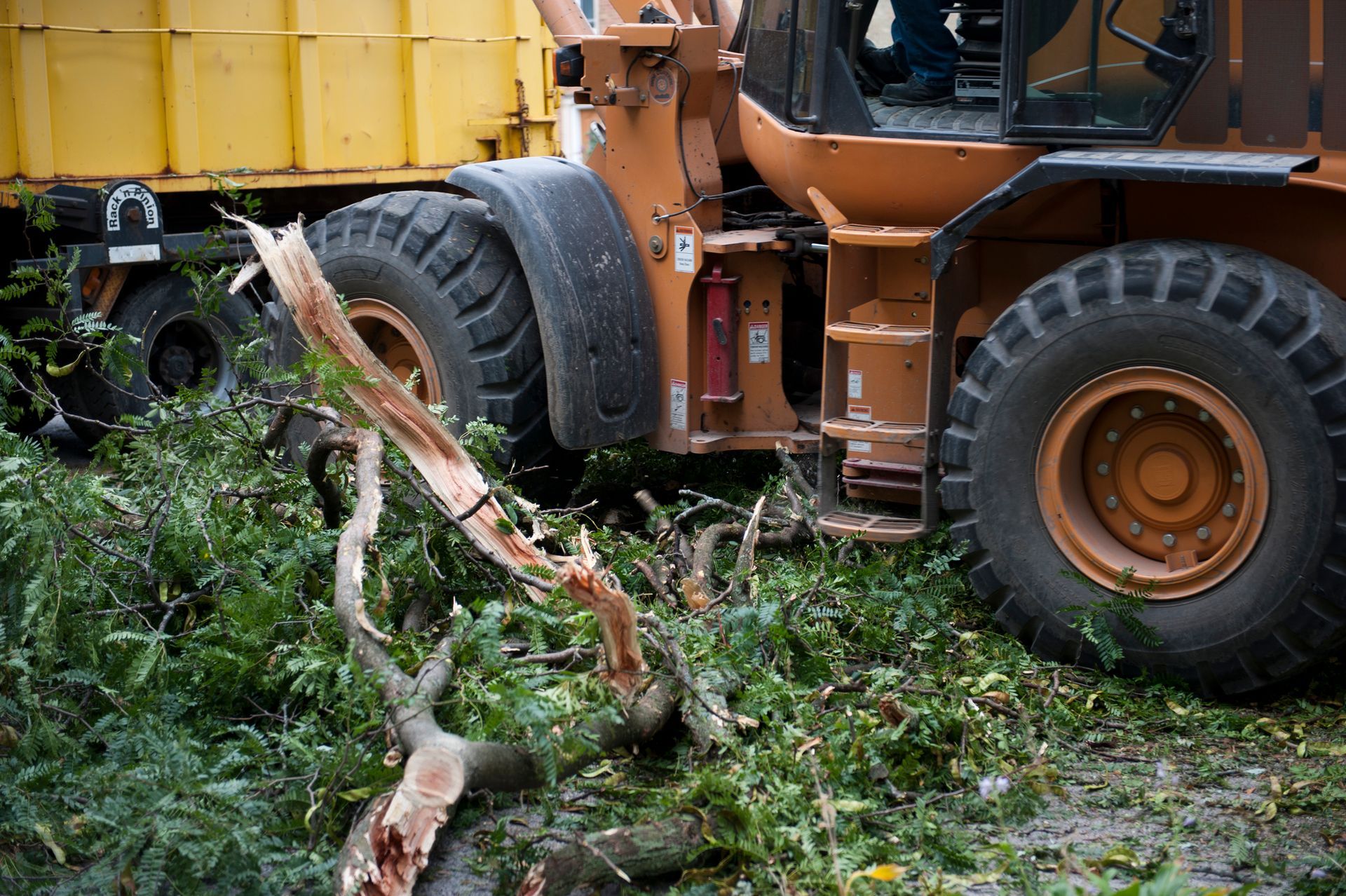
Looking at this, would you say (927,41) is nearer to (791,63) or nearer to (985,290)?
(791,63)

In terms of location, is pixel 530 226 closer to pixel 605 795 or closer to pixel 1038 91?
pixel 1038 91

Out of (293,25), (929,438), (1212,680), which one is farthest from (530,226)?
(293,25)

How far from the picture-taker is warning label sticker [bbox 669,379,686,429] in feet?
18.4

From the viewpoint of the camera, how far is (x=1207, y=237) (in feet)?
14.8

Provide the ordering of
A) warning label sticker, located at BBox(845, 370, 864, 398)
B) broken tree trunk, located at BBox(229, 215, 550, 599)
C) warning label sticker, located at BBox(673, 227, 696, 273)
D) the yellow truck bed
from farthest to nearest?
1. the yellow truck bed
2. warning label sticker, located at BBox(673, 227, 696, 273)
3. warning label sticker, located at BBox(845, 370, 864, 398)
4. broken tree trunk, located at BBox(229, 215, 550, 599)

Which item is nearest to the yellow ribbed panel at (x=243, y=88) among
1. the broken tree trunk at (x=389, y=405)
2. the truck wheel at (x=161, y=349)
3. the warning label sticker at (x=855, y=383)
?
the truck wheel at (x=161, y=349)

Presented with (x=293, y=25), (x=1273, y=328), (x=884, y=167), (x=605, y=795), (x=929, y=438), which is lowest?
(x=605, y=795)

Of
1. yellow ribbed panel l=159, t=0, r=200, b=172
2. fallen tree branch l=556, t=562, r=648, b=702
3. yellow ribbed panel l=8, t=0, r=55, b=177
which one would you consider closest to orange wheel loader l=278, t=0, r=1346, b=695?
fallen tree branch l=556, t=562, r=648, b=702

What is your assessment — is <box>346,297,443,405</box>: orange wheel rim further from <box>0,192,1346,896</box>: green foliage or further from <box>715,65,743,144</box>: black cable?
<box>715,65,743,144</box>: black cable

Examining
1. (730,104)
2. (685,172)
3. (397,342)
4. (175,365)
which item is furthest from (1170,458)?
(175,365)

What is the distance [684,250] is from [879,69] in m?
1.00

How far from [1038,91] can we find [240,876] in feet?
10.9

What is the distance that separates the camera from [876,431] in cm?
488

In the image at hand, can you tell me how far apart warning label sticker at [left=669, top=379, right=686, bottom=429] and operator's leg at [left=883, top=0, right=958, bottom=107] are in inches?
52.9
